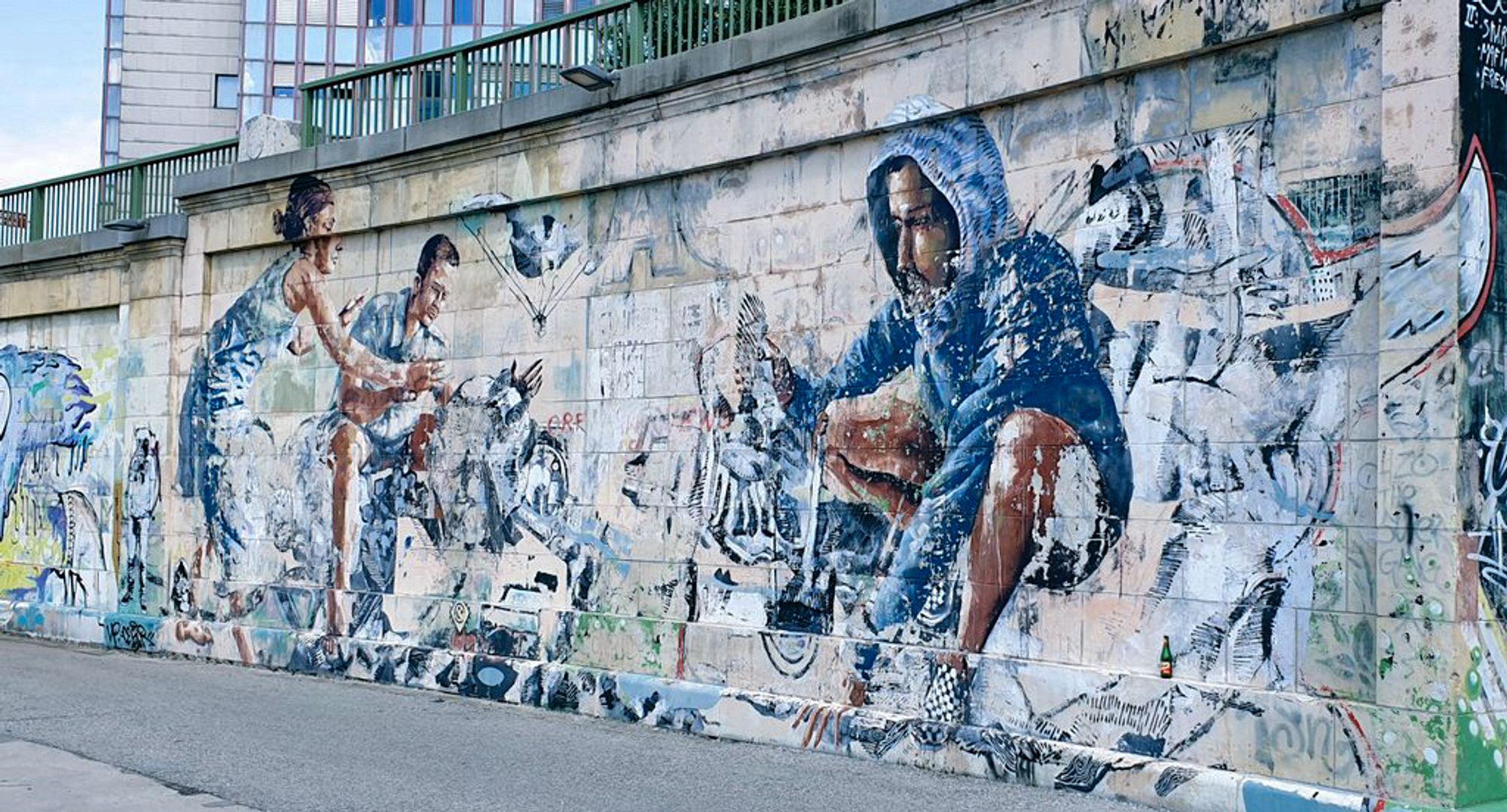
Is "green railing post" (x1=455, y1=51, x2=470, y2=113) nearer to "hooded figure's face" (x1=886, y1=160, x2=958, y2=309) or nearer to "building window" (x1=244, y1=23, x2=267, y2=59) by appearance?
"hooded figure's face" (x1=886, y1=160, x2=958, y2=309)

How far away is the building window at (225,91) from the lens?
59.5m

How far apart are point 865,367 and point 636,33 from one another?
3907mm

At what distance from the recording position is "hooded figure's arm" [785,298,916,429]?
10.7m

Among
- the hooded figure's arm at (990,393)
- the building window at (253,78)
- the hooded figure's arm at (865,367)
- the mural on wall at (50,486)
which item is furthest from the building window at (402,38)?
the hooded figure's arm at (990,393)

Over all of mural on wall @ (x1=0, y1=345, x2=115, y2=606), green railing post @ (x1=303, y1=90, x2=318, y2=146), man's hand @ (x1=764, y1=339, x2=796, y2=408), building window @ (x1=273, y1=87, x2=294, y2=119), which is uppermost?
building window @ (x1=273, y1=87, x2=294, y2=119)

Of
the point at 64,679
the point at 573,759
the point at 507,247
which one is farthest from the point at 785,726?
the point at 64,679

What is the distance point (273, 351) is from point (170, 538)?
2.56 metres

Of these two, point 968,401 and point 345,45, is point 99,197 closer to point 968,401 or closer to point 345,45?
point 968,401

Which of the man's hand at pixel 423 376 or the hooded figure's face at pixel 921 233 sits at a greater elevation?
the hooded figure's face at pixel 921 233

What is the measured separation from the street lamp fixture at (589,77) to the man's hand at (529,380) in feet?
7.92

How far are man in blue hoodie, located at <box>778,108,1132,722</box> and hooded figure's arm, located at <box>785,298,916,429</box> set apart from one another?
13mm

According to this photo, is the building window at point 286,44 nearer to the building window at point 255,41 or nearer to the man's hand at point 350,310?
the building window at point 255,41

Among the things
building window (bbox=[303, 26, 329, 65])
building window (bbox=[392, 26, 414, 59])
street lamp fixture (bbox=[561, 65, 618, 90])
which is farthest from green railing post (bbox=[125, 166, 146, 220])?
building window (bbox=[303, 26, 329, 65])

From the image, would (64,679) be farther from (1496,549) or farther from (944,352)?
(1496,549)
